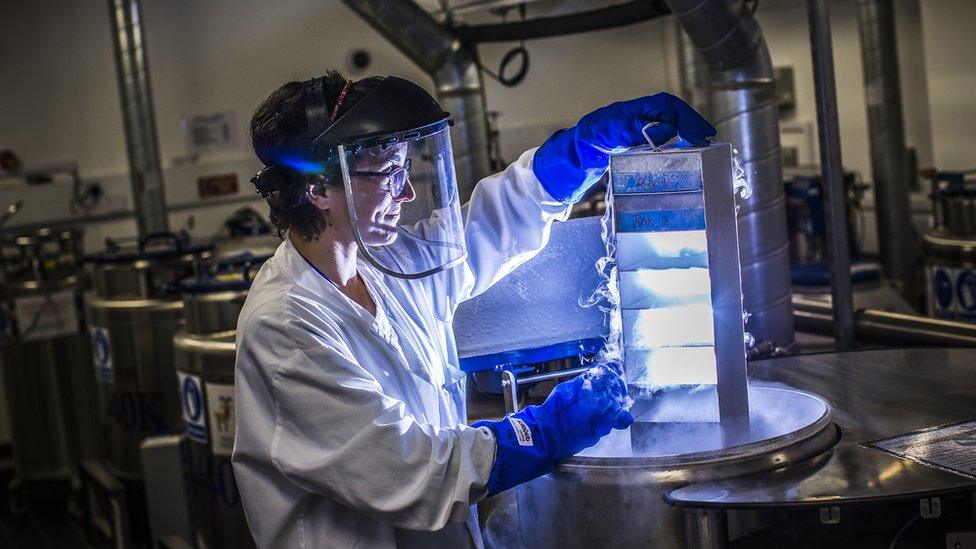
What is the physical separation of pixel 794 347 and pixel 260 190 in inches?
48.6

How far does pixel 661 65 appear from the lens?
239 inches

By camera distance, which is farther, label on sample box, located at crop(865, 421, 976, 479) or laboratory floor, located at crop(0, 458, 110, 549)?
laboratory floor, located at crop(0, 458, 110, 549)

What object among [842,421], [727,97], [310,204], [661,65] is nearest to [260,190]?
[310,204]

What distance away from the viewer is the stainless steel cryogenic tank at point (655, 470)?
4.06ft

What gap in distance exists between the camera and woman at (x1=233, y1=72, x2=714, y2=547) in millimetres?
1203

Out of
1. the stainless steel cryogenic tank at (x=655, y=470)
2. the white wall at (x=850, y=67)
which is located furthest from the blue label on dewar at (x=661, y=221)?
the white wall at (x=850, y=67)

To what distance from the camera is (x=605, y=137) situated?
1.43m

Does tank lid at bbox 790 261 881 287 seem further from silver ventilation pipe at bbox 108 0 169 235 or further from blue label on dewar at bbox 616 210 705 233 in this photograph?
silver ventilation pipe at bbox 108 0 169 235

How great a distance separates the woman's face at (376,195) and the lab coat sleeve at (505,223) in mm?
251

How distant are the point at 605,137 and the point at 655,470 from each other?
46 centimetres

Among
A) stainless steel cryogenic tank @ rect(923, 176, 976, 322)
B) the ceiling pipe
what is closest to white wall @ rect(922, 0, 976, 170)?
stainless steel cryogenic tank @ rect(923, 176, 976, 322)

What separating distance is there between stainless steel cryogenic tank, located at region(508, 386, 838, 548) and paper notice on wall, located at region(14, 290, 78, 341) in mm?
3073

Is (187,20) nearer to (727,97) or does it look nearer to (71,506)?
(71,506)

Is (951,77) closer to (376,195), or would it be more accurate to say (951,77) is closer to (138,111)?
(138,111)
